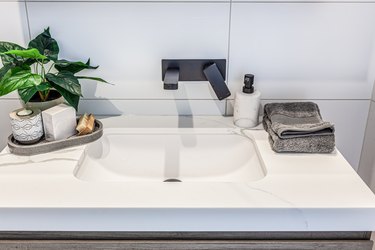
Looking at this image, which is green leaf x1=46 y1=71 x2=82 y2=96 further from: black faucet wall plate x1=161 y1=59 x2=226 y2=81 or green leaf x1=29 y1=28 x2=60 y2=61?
black faucet wall plate x1=161 y1=59 x2=226 y2=81

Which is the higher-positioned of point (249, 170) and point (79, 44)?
point (79, 44)

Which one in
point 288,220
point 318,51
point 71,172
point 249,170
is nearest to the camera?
point 288,220

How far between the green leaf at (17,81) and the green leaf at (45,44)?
137mm

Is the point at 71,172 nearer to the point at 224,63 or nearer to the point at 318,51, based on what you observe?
the point at 224,63

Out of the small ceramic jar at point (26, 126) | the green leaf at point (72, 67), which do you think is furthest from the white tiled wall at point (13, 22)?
the small ceramic jar at point (26, 126)

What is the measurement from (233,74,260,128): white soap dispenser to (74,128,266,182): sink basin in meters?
0.05

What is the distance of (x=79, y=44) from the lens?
103 centimetres

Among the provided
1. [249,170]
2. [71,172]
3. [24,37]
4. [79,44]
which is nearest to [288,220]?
[249,170]

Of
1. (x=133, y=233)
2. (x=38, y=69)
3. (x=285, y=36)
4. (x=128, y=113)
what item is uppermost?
(x=285, y=36)

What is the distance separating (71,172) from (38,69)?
16.2 inches

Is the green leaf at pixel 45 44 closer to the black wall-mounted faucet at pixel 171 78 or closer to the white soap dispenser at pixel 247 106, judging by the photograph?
the black wall-mounted faucet at pixel 171 78

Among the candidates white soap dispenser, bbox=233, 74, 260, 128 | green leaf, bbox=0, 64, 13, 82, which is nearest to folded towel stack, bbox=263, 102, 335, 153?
white soap dispenser, bbox=233, 74, 260, 128

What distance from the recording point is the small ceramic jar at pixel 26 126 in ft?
2.86

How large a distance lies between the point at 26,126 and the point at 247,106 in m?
0.59
